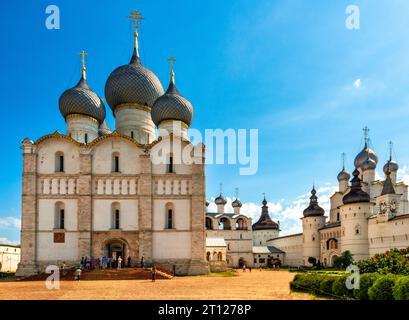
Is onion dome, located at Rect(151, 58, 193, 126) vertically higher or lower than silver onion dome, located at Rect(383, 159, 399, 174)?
higher

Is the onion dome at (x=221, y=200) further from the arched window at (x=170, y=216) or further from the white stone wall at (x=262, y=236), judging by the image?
the arched window at (x=170, y=216)

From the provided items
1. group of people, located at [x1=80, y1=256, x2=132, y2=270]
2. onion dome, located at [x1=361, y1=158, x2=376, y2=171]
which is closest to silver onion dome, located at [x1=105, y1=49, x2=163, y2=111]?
group of people, located at [x1=80, y1=256, x2=132, y2=270]

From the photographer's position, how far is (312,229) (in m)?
57.9

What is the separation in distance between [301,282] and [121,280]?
12.5 m

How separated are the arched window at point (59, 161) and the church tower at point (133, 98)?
5.88m

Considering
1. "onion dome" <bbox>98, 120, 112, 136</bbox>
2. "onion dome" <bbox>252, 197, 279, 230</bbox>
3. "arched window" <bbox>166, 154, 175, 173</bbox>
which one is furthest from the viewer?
"onion dome" <bbox>252, 197, 279, 230</bbox>

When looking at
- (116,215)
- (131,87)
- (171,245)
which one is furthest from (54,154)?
(171,245)

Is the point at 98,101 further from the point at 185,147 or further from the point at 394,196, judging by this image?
the point at 394,196

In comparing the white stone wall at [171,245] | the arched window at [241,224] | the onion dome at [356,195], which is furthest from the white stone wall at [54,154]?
the arched window at [241,224]

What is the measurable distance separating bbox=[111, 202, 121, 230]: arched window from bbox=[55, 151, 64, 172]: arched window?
4.86 metres

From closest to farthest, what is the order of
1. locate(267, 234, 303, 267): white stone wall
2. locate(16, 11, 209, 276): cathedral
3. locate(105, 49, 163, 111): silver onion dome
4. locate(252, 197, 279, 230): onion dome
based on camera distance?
locate(16, 11, 209, 276): cathedral < locate(105, 49, 163, 111): silver onion dome < locate(267, 234, 303, 267): white stone wall < locate(252, 197, 279, 230): onion dome

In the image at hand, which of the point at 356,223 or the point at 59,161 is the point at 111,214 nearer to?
the point at 59,161

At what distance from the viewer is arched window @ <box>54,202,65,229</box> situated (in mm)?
31297

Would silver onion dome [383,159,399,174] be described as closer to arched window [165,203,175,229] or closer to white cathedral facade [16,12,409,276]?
white cathedral facade [16,12,409,276]
